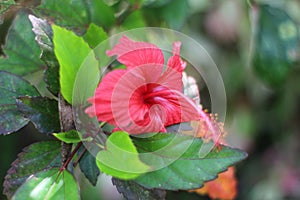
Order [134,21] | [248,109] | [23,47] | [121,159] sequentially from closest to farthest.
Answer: [121,159]
[23,47]
[134,21]
[248,109]

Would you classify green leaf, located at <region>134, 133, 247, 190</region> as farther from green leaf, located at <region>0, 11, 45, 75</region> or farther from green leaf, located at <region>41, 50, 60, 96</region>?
green leaf, located at <region>0, 11, 45, 75</region>

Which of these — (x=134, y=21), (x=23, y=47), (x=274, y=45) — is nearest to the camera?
(x=23, y=47)

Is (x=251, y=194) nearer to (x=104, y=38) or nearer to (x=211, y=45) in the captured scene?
(x=211, y=45)

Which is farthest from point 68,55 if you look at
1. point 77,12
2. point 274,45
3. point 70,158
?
point 274,45

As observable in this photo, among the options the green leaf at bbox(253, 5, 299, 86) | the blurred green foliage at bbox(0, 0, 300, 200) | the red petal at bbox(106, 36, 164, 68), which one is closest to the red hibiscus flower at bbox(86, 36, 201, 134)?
the red petal at bbox(106, 36, 164, 68)

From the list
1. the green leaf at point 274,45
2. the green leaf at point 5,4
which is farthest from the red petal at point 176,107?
the green leaf at point 274,45

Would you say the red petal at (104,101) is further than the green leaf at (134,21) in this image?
No

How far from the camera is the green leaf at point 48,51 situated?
2.56ft

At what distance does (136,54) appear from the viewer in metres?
0.78

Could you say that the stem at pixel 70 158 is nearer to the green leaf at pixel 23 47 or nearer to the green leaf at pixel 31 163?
the green leaf at pixel 31 163

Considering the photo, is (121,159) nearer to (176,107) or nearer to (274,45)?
(176,107)

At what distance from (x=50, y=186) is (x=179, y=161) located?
0.60 feet

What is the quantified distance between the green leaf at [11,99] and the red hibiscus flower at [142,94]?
0.46ft

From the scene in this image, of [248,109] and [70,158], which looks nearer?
[70,158]
